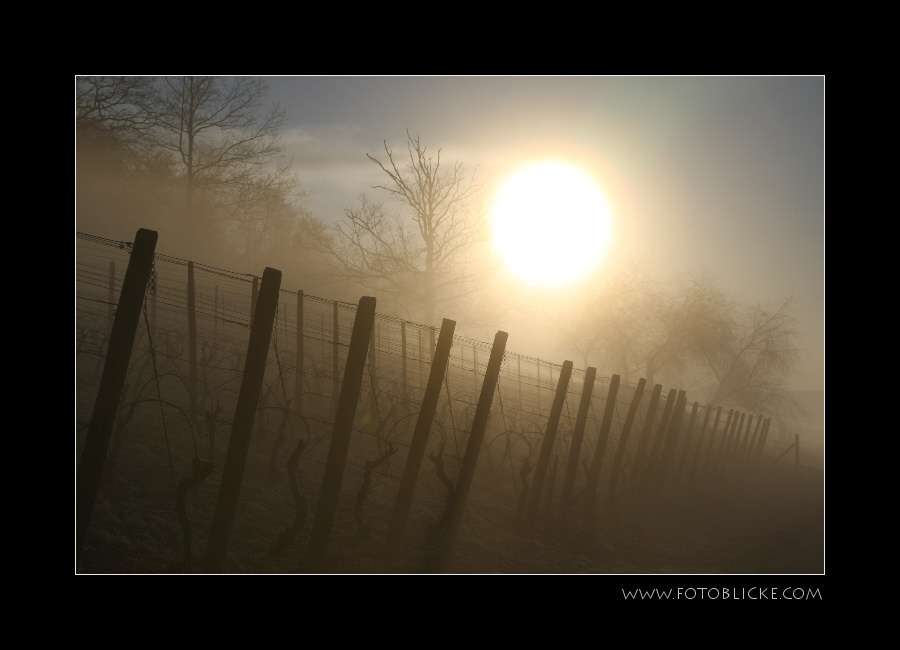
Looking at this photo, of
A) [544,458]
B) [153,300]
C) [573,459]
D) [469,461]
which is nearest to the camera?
[469,461]

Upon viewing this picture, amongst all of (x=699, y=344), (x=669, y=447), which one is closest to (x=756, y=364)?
(x=699, y=344)

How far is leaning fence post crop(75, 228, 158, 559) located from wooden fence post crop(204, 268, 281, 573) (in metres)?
0.78

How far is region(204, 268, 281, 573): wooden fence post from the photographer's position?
4129 millimetres

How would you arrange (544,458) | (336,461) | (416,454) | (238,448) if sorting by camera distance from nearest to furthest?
1. (238,448)
2. (336,461)
3. (416,454)
4. (544,458)

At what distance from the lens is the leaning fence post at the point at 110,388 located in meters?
3.68

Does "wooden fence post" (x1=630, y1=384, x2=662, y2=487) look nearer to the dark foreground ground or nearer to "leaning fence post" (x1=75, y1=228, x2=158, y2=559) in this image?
the dark foreground ground

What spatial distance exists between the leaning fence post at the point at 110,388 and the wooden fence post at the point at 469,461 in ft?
11.9

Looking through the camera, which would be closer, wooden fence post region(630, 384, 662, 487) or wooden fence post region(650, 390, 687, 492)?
wooden fence post region(630, 384, 662, 487)

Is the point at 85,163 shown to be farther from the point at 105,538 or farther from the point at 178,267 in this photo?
the point at 105,538

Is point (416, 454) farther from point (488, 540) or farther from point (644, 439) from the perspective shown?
point (644, 439)

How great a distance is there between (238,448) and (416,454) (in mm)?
2187

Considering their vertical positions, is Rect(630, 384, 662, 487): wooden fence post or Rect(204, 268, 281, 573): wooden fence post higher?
Rect(204, 268, 281, 573): wooden fence post

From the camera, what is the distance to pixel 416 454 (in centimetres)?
589

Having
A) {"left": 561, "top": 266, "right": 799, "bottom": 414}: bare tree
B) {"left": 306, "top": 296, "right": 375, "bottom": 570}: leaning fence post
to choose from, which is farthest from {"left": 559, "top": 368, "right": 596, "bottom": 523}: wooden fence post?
{"left": 561, "top": 266, "right": 799, "bottom": 414}: bare tree
